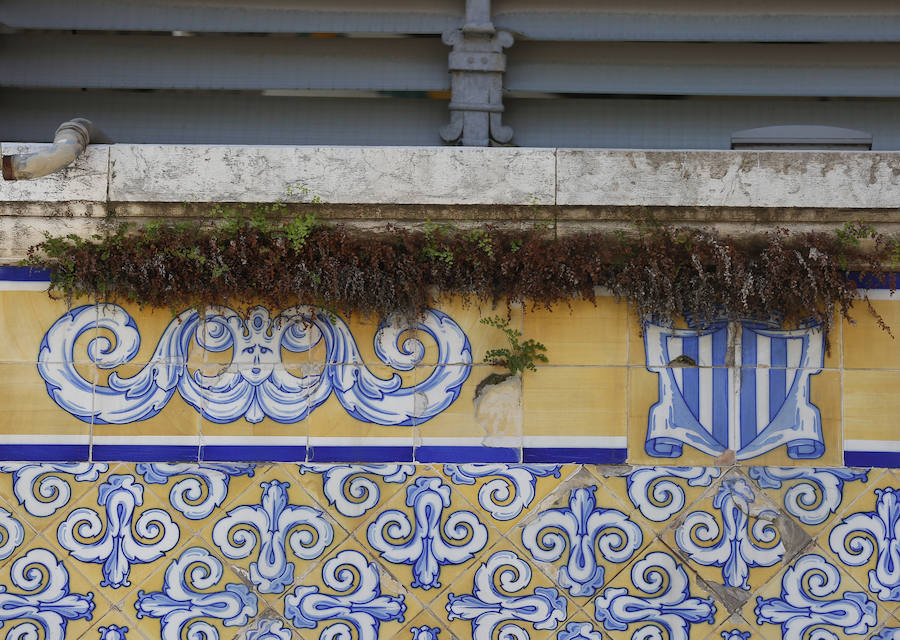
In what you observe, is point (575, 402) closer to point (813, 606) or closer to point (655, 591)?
point (655, 591)

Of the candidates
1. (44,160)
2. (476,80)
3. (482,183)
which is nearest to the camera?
(44,160)

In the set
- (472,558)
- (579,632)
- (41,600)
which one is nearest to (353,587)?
(472,558)

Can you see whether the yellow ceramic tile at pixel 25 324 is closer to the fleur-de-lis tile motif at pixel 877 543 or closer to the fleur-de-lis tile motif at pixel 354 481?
the fleur-de-lis tile motif at pixel 354 481

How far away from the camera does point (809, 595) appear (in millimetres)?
3520

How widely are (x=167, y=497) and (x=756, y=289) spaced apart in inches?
102

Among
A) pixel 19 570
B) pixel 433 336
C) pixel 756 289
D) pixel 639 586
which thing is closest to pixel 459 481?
pixel 433 336

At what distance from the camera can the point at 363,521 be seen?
355 centimetres

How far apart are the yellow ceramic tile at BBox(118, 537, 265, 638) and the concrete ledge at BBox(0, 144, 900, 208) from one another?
1.52 m

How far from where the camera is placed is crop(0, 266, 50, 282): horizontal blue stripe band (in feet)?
11.8

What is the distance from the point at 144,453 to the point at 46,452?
42 centimetres

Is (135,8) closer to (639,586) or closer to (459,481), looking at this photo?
(459,481)

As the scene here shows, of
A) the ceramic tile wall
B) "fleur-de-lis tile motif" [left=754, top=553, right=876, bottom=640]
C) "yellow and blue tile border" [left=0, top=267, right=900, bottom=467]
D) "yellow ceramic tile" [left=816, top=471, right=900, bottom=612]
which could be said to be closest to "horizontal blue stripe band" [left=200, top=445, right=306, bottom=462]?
"yellow and blue tile border" [left=0, top=267, right=900, bottom=467]

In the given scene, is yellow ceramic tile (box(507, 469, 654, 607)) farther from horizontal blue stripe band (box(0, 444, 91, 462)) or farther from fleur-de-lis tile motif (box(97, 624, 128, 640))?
horizontal blue stripe band (box(0, 444, 91, 462))

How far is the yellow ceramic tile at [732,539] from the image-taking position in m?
3.53
